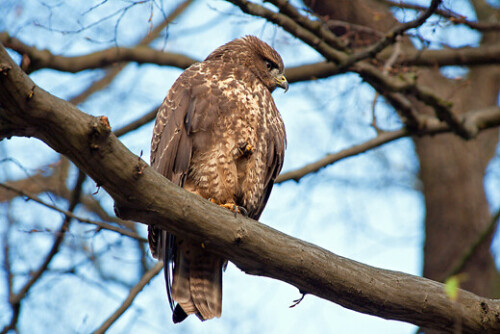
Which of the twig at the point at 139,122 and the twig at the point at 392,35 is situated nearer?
the twig at the point at 392,35

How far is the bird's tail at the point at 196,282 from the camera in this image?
4.19 m

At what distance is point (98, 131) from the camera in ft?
8.88

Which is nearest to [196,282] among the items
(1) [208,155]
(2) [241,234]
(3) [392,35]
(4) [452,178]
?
(1) [208,155]

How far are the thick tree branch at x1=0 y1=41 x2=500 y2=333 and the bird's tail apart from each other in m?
0.79

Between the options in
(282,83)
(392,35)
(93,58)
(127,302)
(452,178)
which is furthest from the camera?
(452,178)

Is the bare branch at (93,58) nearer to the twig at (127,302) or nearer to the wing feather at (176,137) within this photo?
the wing feather at (176,137)

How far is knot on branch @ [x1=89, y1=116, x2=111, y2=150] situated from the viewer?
271 centimetres

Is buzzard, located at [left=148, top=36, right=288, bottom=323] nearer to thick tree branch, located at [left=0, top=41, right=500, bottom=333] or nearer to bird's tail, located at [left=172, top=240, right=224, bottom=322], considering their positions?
bird's tail, located at [left=172, top=240, right=224, bottom=322]

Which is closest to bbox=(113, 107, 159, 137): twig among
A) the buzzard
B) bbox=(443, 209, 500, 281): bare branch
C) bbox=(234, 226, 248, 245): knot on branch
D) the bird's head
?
the bird's head

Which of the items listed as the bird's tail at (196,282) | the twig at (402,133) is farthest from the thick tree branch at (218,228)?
the twig at (402,133)

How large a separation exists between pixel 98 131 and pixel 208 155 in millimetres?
1701

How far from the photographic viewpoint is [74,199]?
202 inches

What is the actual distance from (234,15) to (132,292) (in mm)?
2456

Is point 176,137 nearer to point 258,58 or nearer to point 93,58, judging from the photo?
point 258,58
